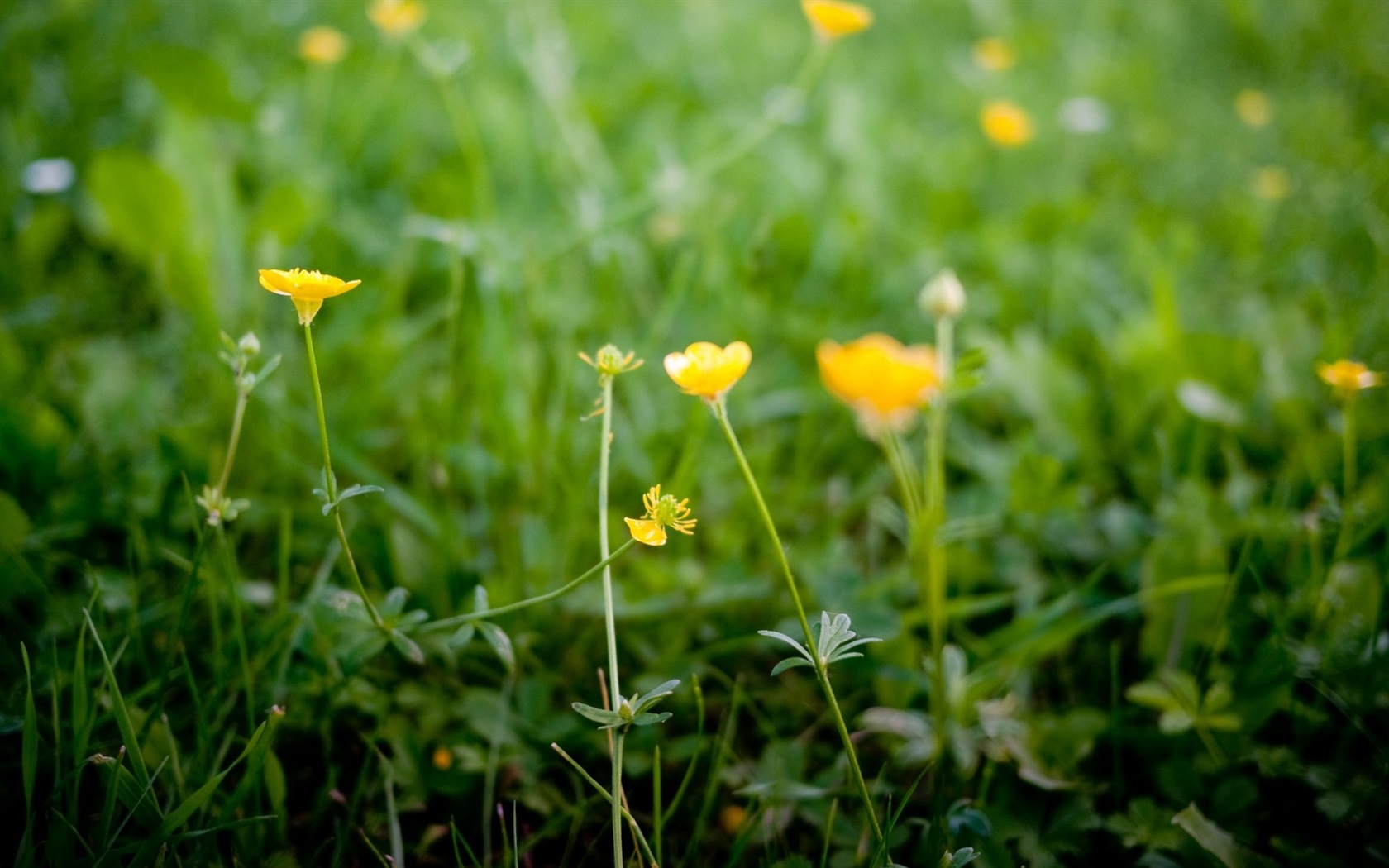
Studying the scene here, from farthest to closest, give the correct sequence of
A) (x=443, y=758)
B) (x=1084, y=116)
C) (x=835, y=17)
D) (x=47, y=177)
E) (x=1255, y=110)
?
(x=1255, y=110)
(x=1084, y=116)
(x=47, y=177)
(x=835, y=17)
(x=443, y=758)

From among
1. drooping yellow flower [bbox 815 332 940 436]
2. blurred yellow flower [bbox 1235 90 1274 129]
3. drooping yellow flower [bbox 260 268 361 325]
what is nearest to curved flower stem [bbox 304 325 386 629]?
drooping yellow flower [bbox 260 268 361 325]

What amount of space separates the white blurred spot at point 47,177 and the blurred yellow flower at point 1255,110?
3.22 metres

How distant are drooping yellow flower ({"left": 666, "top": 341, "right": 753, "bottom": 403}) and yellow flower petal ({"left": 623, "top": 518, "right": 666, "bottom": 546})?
11 centimetres

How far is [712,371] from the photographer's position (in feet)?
2.34

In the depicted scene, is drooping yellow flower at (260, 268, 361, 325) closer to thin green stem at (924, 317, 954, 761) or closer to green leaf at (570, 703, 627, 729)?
green leaf at (570, 703, 627, 729)

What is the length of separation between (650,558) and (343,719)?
0.44 metres

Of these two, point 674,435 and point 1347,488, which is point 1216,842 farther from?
point 674,435

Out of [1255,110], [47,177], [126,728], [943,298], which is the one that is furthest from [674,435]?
[1255,110]

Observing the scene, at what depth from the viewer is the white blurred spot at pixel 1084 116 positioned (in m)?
2.37

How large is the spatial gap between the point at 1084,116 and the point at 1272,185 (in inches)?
20.4

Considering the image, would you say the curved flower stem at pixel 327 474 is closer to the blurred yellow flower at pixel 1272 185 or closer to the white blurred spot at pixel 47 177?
the white blurred spot at pixel 47 177

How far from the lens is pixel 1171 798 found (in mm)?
935

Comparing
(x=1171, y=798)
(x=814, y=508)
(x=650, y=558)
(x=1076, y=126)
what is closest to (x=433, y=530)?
(x=650, y=558)

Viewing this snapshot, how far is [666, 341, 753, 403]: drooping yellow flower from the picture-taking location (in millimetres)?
709
